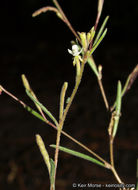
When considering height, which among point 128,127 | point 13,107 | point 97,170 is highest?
point 13,107

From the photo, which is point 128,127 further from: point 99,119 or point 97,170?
point 97,170

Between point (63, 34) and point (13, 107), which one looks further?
point (63, 34)

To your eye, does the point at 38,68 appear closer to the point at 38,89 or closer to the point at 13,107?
the point at 38,89

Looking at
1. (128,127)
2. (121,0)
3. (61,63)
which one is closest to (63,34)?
(61,63)

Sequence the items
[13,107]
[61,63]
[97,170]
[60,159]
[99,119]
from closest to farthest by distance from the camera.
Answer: [97,170]
[60,159]
[99,119]
[13,107]
[61,63]

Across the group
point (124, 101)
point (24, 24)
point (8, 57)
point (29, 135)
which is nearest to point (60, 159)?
point (29, 135)

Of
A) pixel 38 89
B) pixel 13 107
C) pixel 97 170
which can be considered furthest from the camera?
pixel 38 89

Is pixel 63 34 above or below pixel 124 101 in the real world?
above
